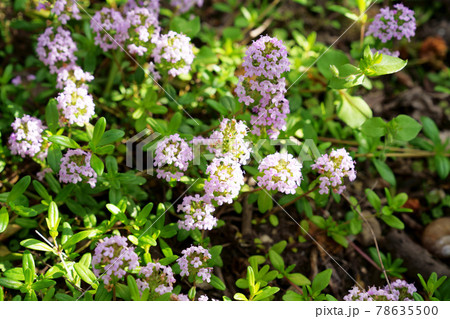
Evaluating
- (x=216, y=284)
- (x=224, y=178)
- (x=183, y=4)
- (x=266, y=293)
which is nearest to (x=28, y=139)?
(x=224, y=178)

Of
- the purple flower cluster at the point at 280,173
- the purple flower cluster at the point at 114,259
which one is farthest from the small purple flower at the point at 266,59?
the purple flower cluster at the point at 114,259

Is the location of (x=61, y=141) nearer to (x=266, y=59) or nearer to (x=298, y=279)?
(x=266, y=59)

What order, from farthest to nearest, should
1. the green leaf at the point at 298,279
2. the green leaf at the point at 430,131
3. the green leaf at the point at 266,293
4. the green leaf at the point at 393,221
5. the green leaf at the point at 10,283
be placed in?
the green leaf at the point at 430,131
the green leaf at the point at 393,221
the green leaf at the point at 298,279
the green leaf at the point at 266,293
the green leaf at the point at 10,283

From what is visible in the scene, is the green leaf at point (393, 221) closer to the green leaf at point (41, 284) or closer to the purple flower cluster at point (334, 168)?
the purple flower cluster at point (334, 168)

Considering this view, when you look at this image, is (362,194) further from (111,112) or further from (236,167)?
(111,112)

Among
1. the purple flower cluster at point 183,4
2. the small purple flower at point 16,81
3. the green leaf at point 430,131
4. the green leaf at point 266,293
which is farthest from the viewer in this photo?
the purple flower cluster at point 183,4
